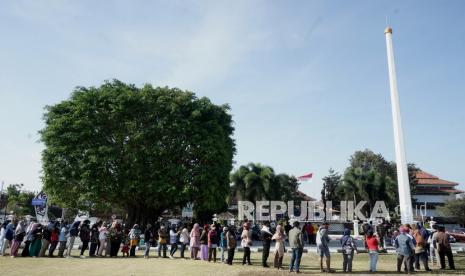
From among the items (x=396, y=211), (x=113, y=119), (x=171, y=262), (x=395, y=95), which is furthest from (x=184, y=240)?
(x=396, y=211)

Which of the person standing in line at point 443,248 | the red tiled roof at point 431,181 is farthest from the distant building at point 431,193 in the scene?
the person standing in line at point 443,248

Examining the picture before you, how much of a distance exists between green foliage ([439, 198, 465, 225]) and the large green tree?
4269 centimetres

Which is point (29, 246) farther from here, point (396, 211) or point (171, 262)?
point (396, 211)

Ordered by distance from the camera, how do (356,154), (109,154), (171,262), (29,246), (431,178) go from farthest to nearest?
1. (431,178)
2. (356,154)
3. (109,154)
4. (29,246)
5. (171,262)

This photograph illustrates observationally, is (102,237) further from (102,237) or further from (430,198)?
(430,198)

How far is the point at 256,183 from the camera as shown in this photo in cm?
3994

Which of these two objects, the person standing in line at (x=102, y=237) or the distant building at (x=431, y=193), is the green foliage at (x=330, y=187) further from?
the person standing in line at (x=102, y=237)

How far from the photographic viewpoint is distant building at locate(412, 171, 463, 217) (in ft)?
220

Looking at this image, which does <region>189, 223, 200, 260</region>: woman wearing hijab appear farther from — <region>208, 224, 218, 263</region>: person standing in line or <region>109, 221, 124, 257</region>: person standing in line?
<region>109, 221, 124, 257</region>: person standing in line

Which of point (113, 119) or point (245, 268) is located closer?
point (245, 268)

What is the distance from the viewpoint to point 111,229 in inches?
648

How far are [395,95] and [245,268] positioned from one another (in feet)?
68.2

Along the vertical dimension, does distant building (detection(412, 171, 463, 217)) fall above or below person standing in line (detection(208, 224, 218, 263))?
above

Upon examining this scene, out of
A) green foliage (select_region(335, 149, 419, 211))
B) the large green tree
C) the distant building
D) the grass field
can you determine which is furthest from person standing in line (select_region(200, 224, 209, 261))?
the distant building
